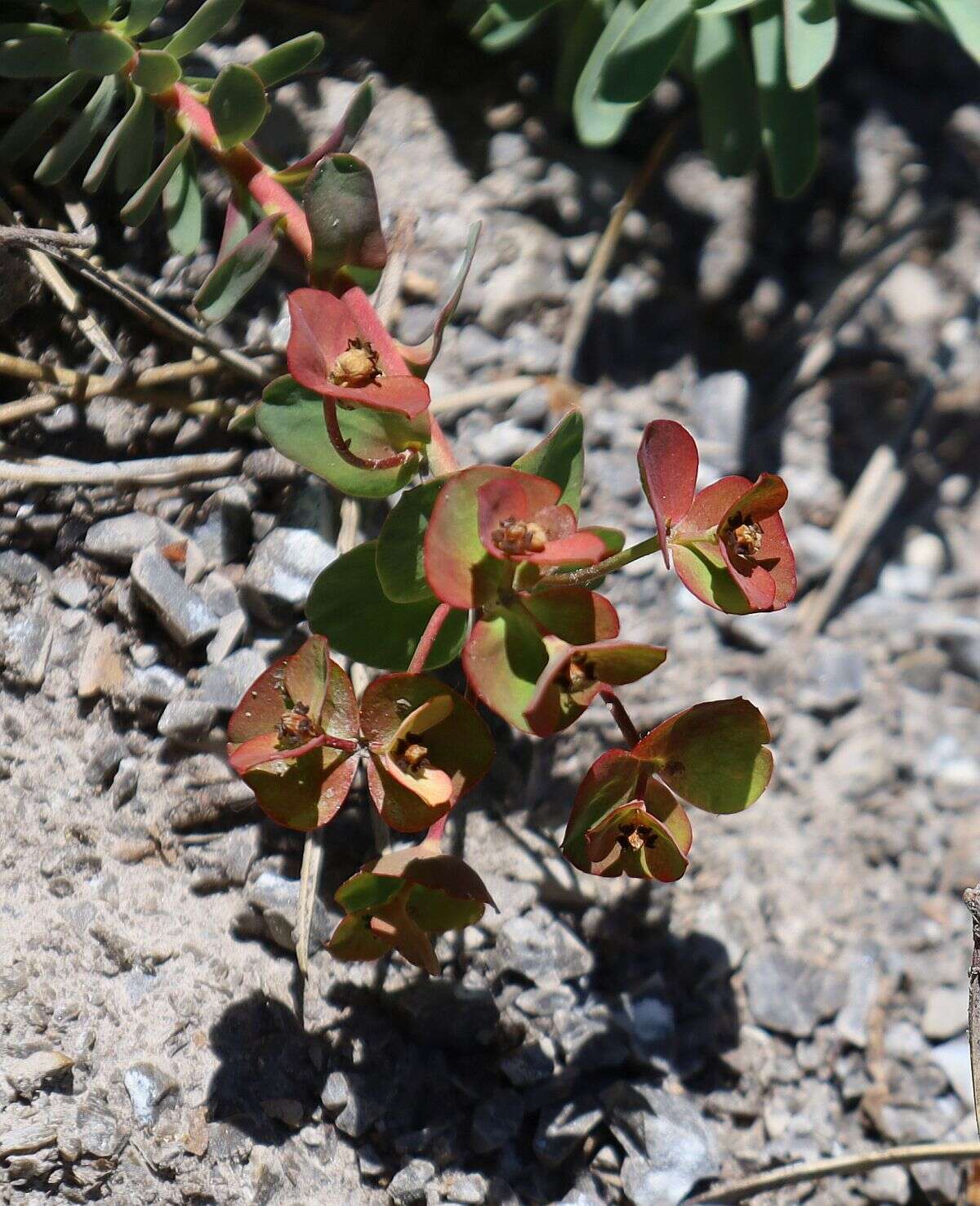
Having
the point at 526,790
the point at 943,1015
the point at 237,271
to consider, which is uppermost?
the point at 237,271

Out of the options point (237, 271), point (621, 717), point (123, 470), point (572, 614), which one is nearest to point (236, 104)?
point (237, 271)

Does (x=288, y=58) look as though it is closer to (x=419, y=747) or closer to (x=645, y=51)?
(x=645, y=51)

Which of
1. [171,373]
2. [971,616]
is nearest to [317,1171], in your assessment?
[171,373]

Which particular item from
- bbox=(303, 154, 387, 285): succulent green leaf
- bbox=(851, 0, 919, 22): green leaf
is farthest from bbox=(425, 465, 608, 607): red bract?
bbox=(851, 0, 919, 22): green leaf

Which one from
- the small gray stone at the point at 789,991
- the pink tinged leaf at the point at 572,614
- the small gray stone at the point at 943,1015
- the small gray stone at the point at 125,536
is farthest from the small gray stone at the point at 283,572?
the small gray stone at the point at 943,1015

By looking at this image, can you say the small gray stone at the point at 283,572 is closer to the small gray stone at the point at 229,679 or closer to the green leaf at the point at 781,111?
the small gray stone at the point at 229,679

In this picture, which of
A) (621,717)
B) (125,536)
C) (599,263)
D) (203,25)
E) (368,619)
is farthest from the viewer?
(599,263)
